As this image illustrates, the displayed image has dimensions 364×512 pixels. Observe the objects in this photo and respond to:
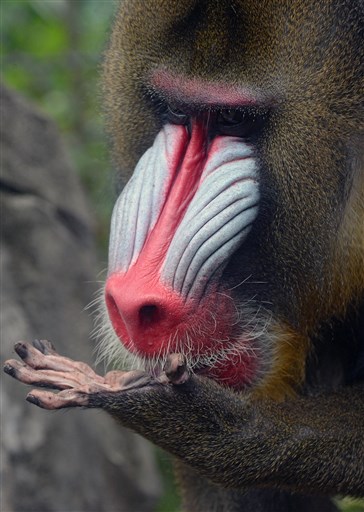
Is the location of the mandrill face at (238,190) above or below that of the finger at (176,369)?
above

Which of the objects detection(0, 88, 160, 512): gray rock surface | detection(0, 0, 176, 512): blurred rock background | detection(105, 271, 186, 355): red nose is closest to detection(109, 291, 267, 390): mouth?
detection(105, 271, 186, 355): red nose

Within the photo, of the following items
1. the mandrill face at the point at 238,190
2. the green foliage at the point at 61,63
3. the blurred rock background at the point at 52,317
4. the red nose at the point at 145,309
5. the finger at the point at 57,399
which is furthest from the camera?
the green foliage at the point at 61,63

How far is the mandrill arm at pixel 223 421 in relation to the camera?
2836mm

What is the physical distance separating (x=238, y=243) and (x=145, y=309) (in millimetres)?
363

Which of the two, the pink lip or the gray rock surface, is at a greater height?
the pink lip

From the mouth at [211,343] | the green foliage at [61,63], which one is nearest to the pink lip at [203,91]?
the mouth at [211,343]

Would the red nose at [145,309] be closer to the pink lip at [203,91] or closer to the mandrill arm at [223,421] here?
the mandrill arm at [223,421]

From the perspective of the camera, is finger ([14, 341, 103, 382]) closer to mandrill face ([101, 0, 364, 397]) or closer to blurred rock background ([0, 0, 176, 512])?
mandrill face ([101, 0, 364, 397])

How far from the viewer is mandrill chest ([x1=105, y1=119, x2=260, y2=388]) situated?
2896 mm

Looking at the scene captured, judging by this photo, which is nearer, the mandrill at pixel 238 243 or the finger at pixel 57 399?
the finger at pixel 57 399

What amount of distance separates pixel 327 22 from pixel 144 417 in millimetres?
1232

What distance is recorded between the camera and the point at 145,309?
9.41 feet

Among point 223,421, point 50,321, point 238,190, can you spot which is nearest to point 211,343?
point 223,421

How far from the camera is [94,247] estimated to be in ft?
18.2
